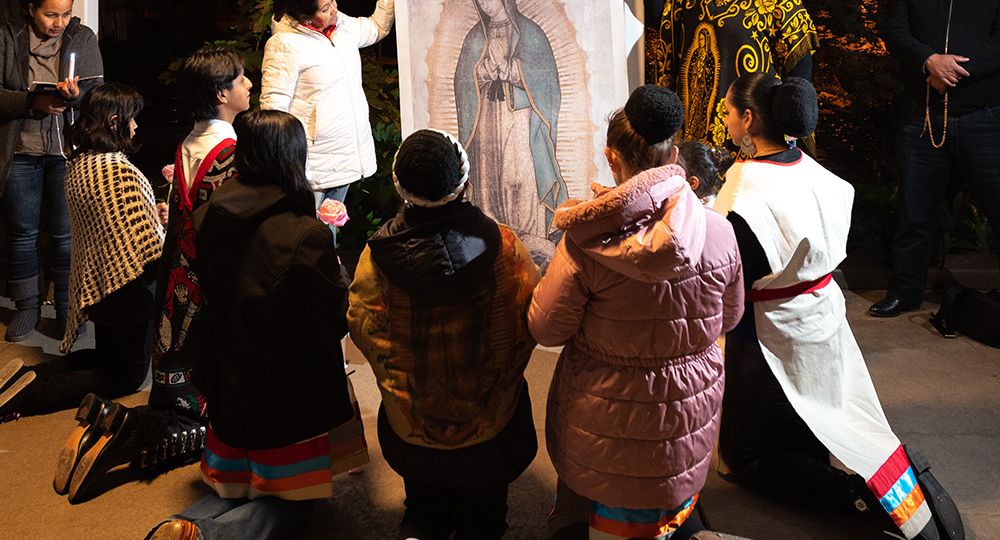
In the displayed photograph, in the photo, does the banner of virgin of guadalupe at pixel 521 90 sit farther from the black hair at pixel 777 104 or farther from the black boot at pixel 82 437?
the black boot at pixel 82 437

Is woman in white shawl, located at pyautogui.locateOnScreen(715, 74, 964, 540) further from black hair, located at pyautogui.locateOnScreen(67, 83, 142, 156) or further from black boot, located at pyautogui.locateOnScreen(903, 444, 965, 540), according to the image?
black hair, located at pyautogui.locateOnScreen(67, 83, 142, 156)

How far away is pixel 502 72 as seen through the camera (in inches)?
164

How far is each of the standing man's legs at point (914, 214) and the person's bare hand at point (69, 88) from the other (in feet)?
12.5

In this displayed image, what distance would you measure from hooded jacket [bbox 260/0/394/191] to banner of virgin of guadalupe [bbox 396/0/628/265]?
0.25 m

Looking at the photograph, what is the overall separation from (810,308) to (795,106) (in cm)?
59

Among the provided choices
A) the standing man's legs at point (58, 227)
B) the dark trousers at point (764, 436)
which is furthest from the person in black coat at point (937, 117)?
the standing man's legs at point (58, 227)

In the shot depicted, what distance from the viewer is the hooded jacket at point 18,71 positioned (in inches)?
163

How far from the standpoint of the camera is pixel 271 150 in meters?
2.48

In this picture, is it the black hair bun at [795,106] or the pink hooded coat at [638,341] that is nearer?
the pink hooded coat at [638,341]

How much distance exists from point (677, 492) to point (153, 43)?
619cm

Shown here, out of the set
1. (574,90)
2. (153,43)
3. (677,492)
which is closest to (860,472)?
(677,492)

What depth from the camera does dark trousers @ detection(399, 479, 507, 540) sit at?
8.29ft

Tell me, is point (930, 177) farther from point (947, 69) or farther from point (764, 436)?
point (764, 436)

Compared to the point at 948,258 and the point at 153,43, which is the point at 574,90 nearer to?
the point at 948,258
